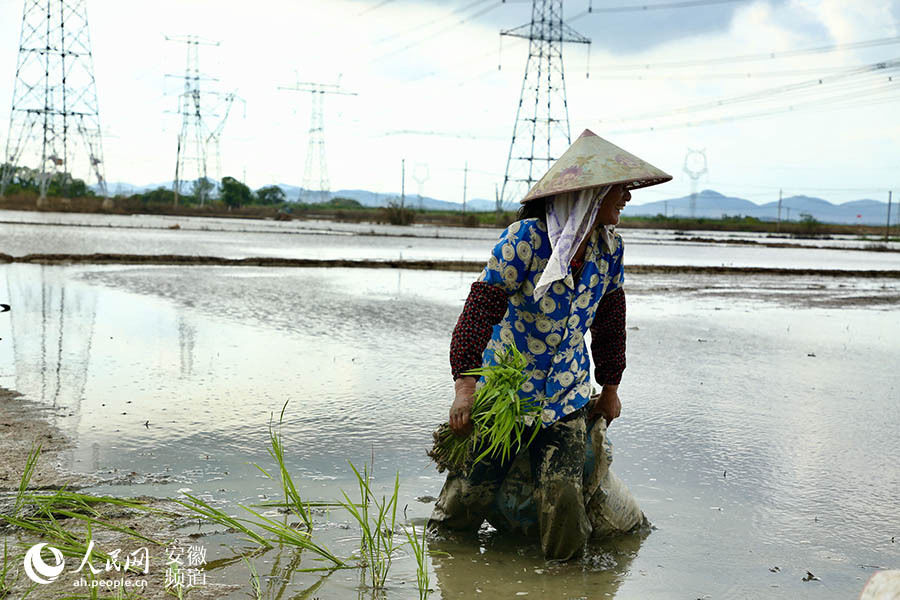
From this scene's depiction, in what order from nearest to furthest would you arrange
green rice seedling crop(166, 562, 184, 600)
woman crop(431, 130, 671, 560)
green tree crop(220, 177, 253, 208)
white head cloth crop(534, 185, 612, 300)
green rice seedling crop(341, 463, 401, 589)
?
green rice seedling crop(166, 562, 184, 600) < green rice seedling crop(341, 463, 401, 589) < white head cloth crop(534, 185, 612, 300) < woman crop(431, 130, 671, 560) < green tree crop(220, 177, 253, 208)

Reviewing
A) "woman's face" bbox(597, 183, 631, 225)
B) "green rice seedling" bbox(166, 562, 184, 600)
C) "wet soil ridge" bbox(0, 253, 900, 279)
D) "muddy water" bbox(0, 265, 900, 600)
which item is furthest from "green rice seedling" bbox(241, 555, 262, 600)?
"wet soil ridge" bbox(0, 253, 900, 279)

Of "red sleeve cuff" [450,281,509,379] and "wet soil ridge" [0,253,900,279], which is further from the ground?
"red sleeve cuff" [450,281,509,379]

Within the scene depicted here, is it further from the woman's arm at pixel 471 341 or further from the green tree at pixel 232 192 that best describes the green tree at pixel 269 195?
the woman's arm at pixel 471 341

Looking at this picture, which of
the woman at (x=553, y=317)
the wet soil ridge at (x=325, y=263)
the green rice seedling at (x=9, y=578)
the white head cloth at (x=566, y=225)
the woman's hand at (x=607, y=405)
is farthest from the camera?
the wet soil ridge at (x=325, y=263)

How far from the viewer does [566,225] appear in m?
3.40

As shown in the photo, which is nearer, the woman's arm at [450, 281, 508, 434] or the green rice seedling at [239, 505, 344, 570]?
the green rice seedling at [239, 505, 344, 570]

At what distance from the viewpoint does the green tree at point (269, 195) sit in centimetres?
10144

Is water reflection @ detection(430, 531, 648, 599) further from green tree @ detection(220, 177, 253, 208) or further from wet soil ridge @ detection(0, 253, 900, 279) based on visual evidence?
green tree @ detection(220, 177, 253, 208)

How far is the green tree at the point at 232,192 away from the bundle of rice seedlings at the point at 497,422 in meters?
81.4

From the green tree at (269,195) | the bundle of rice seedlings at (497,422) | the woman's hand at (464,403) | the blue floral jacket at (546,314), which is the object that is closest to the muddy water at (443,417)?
the bundle of rice seedlings at (497,422)

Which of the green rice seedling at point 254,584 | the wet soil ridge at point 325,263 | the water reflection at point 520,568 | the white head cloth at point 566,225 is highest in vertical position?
the white head cloth at point 566,225

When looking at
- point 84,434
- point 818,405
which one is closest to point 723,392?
point 818,405

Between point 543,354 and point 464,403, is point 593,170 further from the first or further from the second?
point 464,403

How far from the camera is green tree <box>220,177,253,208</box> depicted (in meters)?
85.4
